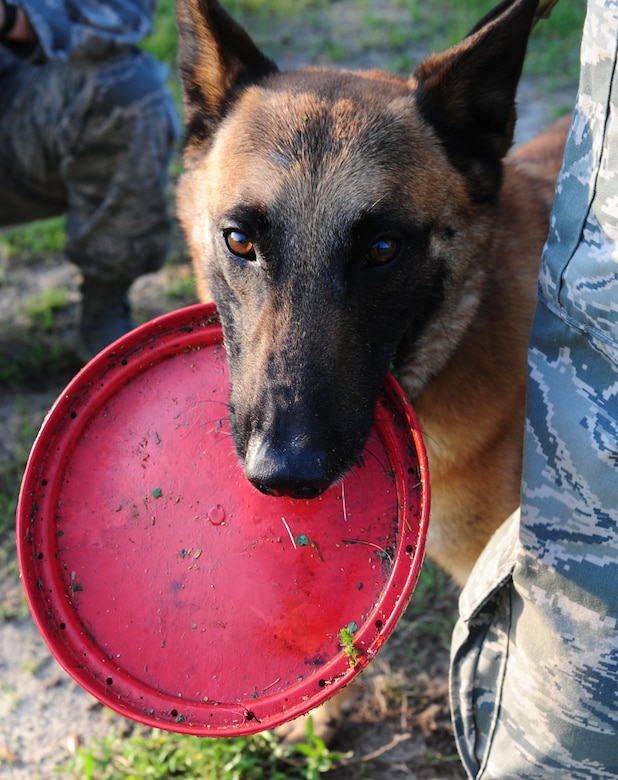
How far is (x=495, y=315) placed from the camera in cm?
242

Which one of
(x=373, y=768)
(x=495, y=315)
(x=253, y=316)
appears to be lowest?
(x=373, y=768)

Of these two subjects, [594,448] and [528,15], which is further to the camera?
[528,15]

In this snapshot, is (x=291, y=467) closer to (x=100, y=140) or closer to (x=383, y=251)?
(x=383, y=251)

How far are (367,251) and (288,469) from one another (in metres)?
0.61

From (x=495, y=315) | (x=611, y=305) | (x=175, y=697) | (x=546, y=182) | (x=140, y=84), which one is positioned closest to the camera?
(x=611, y=305)

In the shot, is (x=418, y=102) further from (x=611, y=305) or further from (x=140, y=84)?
(x=140, y=84)

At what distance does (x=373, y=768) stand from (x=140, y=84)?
3.09 metres

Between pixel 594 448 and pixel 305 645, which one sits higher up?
pixel 594 448

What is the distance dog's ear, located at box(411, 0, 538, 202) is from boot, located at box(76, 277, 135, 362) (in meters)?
2.17

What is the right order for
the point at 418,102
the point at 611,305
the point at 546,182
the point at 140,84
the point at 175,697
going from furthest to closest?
the point at 140,84 < the point at 546,182 < the point at 418,102 < the point at 175,697 < the point at 611,305

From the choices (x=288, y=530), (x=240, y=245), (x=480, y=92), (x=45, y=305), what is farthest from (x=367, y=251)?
(x=45, y=305)

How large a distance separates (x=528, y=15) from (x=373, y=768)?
7.20ft

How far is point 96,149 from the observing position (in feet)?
12.4

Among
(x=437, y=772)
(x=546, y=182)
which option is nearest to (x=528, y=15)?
(x=546, y=182)
